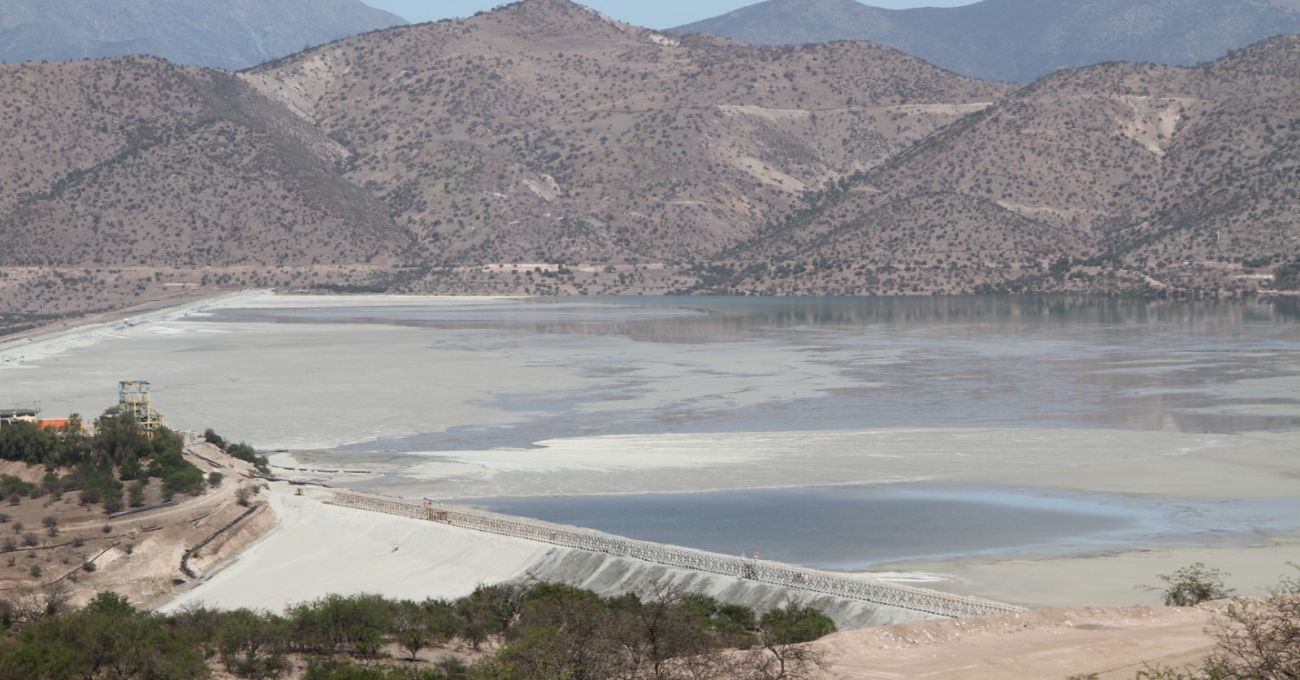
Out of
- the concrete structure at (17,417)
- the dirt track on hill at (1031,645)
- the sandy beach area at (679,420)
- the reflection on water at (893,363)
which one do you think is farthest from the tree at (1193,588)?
the concrete structure at (17,417)

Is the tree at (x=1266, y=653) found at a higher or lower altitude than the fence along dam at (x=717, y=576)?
higher

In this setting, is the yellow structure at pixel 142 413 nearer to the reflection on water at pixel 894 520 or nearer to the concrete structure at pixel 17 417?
the concrete structure at pixel 17 417

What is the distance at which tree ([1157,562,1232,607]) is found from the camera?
116 ft

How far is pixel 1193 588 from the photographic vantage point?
117 ft

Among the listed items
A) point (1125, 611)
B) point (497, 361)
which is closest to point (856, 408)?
point (497, 361)

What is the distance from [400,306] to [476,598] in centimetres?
13856

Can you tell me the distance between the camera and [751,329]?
13262 centimetres

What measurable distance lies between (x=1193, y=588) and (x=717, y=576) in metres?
10.6

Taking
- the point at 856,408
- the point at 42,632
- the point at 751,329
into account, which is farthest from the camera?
the point at 751,329

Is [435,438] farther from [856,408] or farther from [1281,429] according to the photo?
[1281,429]

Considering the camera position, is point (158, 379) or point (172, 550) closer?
point (172, 550)

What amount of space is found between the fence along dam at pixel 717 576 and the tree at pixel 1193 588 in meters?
3.11

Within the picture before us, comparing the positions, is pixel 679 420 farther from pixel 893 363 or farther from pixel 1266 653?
pixel 1266 653

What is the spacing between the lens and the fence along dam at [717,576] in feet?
120
